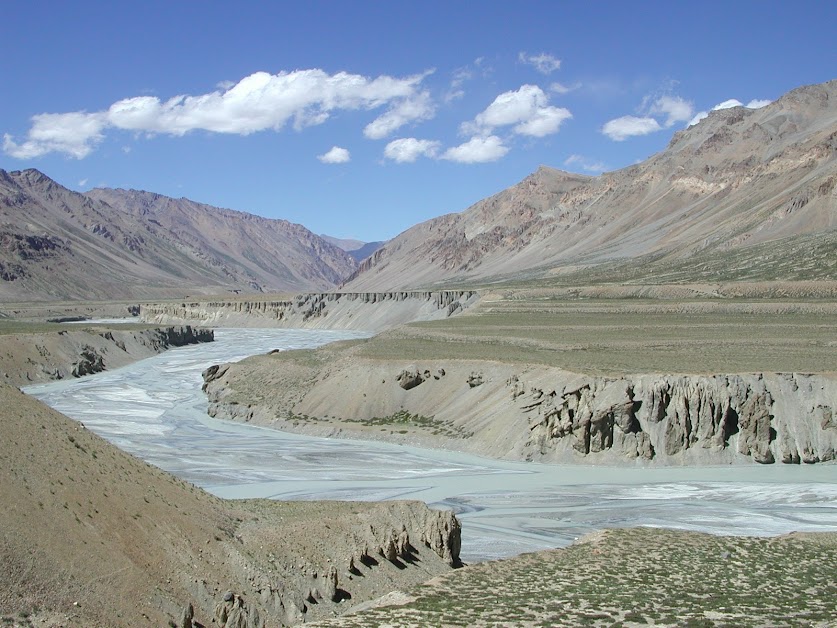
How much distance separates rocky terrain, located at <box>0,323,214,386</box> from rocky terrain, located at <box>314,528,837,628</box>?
58508 mm

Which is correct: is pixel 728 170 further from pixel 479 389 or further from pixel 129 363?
pixel 479 389

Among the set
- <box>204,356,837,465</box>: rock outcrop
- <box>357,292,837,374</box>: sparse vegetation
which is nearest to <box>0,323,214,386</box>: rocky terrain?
<box>357,292,837,374</box>: sparse vegetation

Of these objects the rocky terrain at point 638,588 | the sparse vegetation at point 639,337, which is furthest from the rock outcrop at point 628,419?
the rocky terrain at point 638,588

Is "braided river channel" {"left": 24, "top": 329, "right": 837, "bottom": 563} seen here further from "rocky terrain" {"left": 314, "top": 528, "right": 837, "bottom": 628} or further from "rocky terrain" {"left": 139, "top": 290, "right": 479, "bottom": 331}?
"rocky terrain" {"left": 139, "top": 290, "right": 479, "bottom": 331}

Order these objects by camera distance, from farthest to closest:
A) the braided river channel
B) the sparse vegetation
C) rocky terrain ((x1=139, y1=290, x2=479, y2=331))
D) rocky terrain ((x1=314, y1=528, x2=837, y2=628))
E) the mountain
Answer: rocky terrain ((x1=139, y1=290, x2=479, y2=331)) → the mountain → the sparse vegetation → the braided river channel → rocky terrain ((x1=314, y1=528, x2=837, y2=628))

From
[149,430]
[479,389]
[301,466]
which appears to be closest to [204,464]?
[301,466]

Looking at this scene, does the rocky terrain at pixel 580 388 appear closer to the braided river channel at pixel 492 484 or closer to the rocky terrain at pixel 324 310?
the braided river channel at pixel 492 484

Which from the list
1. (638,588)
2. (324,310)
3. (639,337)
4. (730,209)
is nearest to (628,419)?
(639,337)

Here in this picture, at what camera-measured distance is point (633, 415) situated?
42.5 meters

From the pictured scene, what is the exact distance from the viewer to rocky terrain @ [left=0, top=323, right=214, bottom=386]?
76312 mm

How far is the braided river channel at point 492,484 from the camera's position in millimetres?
31859

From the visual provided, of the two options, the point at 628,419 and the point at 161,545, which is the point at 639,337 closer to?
the point at 628,419

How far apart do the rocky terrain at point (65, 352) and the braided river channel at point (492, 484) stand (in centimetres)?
2216

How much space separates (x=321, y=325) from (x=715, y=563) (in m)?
126
